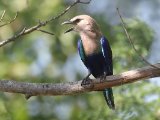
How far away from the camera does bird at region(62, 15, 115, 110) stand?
5777mm

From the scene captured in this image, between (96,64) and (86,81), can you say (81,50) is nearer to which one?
(96,64)

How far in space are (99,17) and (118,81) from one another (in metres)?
5.68

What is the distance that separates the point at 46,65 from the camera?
10.4 metres

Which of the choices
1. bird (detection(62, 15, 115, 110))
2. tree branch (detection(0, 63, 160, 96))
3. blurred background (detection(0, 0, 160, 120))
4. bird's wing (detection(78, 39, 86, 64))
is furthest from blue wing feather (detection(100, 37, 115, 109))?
blurred background (detection(0, 0, 160, 120))

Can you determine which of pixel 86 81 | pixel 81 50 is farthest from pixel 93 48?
pixel 86 81

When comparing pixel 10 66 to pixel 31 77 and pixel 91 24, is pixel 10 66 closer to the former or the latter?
pixel 31 77

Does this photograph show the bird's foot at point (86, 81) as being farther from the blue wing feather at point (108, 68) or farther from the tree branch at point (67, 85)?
the blue wing feather at point (108, 68)

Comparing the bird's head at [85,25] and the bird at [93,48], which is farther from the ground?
the bird's head at [85,25]

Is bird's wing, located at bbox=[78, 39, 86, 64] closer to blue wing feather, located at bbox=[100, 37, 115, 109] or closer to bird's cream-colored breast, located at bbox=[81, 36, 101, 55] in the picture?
bird's cream-colored breast, located at bbox=[81, 36, 101, 55]

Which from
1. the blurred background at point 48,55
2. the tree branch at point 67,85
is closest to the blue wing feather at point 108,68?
the tree branch at point 67,85

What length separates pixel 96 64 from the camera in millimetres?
6184

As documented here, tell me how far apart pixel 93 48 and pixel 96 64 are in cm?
26

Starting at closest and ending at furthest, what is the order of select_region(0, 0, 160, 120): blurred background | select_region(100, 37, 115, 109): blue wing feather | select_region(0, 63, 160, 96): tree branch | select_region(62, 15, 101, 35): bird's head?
1. select_region(0, 63, 160, 96): tree branch
2. select_region(62, 15, 101, 35): bird's head
3. select_region(100, 37, 115, 109): blue wing feather
4. select_region(0, 0, 160, 120): blurred background

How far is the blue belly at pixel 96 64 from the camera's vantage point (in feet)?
19.9
